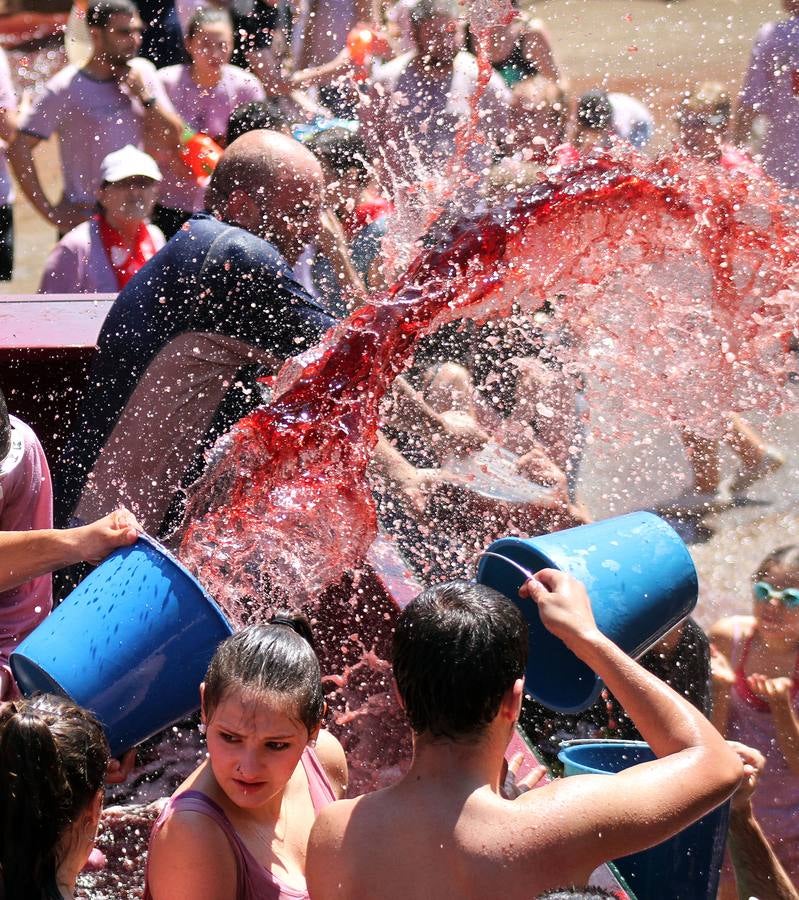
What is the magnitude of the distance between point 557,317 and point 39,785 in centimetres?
262

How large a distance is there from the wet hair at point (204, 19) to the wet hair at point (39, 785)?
193 inches

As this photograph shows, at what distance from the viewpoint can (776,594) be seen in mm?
3393

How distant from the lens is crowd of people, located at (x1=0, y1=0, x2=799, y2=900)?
1714 mm

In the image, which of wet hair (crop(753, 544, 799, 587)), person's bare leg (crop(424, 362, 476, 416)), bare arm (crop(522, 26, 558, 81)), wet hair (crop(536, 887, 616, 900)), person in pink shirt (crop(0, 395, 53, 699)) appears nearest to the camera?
wet hair (crop(536, 887, 616, 900))

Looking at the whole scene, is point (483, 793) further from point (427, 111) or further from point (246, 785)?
point (427, 111)

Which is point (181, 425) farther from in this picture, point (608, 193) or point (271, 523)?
point (608, 193)

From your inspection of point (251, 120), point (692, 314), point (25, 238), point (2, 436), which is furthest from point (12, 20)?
point (2, 436)

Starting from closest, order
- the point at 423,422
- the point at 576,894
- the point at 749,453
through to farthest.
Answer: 1. the point at 576,894
2. the point at 423,422
3. the point at 749,453

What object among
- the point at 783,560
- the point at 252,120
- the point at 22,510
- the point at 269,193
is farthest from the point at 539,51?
the point at 22,510

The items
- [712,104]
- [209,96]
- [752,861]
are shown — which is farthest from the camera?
[209,96]

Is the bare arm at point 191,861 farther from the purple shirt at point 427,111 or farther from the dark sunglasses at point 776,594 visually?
the purple shirt at point 427,111

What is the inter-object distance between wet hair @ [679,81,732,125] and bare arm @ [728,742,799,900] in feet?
12.6

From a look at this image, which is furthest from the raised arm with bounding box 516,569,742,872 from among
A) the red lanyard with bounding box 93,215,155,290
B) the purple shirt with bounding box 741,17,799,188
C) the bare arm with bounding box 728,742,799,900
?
the purple shirt with bounding box 741,17,799,188

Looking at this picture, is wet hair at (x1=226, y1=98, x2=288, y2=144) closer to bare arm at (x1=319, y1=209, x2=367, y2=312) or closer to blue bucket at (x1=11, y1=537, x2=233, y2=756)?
bare arm at (x1=319, y1=209, x2=367, y2=312)
